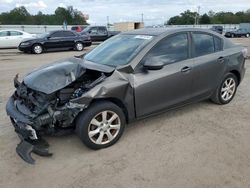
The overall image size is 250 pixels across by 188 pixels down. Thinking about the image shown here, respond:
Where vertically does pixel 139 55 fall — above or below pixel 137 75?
above

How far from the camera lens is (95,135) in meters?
3.74

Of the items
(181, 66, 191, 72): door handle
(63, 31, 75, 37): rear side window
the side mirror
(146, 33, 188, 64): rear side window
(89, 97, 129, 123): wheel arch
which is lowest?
(89, 97, 129, 123): wheel arch

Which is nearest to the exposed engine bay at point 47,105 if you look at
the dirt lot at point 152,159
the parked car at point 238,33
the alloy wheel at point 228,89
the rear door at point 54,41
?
the dirt lot at point 152,159

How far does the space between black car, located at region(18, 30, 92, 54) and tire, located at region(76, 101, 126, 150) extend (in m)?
13.4

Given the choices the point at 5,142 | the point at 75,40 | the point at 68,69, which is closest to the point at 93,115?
the point at 68,69

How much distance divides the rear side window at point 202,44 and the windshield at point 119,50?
927 mm

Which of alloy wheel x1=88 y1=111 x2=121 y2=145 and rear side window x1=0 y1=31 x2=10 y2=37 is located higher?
rear side window x1=0 y1=31 x2=10 y2=37

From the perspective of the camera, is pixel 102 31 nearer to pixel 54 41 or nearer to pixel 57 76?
pixel 54 41

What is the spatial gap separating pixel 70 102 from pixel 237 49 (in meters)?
3.70

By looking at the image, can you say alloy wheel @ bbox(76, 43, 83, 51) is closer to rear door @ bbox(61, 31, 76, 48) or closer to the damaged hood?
rear door @ bbox(61, 31, 76, 48)

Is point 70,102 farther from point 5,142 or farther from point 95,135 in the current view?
point 5,142

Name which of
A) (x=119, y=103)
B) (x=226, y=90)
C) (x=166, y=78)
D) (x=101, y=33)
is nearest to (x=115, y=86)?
(x=119, y=103)

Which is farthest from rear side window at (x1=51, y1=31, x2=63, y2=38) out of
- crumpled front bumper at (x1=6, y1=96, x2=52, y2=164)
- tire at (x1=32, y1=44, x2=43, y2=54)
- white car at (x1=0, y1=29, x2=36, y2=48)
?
crumpled front bumper at (x1=6, y1=96, x2=52, y2=164)

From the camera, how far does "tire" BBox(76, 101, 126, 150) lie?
11.8 feet
